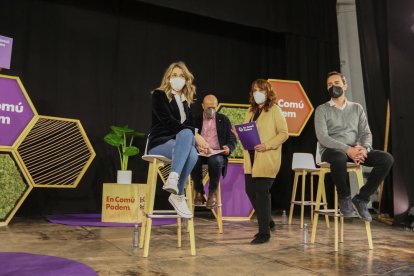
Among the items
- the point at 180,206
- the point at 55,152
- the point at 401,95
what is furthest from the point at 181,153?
the point at 401,95

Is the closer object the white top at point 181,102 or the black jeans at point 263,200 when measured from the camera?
the white top at point 181,102

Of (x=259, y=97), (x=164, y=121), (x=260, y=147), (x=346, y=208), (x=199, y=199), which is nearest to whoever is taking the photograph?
(x=164, y=121)

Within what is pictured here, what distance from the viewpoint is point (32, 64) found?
15.0ft

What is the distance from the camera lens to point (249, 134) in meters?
2.78

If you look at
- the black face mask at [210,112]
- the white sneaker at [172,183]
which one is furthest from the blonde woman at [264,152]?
the black face mask at [210,112]

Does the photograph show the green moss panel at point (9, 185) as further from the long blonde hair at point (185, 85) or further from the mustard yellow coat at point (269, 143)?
the mustard yellow coat at point (269, 143)

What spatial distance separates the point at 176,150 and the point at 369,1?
12.2 ft

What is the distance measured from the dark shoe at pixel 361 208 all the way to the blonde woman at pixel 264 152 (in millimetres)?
538

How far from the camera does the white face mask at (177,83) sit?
8.26 ft

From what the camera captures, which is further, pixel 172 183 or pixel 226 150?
pixel 226 150

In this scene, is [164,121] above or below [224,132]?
below

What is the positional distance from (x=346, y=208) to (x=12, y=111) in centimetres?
291

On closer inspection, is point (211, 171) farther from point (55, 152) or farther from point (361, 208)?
point (55, 152)

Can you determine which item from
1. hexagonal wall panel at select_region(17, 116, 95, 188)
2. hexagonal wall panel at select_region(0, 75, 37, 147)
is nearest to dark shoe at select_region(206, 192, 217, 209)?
hexagonal wall panel at select_region(17, 116, 95, 188)
